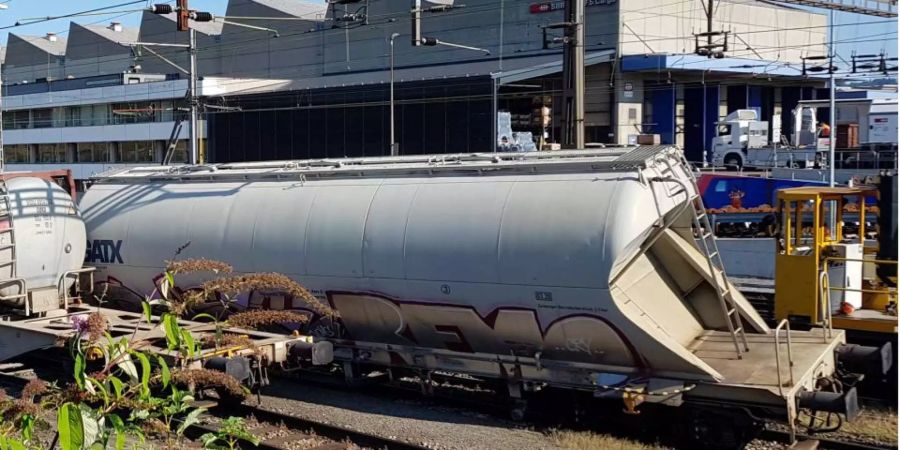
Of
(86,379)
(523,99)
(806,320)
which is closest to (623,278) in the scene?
(806,320)

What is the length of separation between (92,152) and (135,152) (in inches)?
213

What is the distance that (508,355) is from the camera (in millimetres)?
11578

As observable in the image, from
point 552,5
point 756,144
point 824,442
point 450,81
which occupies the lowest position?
point 824,442

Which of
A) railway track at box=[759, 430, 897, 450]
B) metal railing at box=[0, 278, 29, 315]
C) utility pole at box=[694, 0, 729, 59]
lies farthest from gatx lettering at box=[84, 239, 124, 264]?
utility pole at box=[694, 0, 729, 59]

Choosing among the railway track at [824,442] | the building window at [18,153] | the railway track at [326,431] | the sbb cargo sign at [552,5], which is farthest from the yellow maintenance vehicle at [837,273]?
the building window at [18,153]

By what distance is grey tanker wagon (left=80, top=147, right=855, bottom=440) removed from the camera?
417 inches

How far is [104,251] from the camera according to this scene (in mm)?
15023

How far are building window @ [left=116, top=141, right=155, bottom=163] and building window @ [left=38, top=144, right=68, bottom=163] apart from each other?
Answer: 6.79 m

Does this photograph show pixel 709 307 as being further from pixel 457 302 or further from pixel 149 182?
pixel 149 182

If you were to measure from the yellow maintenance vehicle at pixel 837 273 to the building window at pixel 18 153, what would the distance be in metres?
68.8

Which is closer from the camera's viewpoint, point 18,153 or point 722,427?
point 722,427

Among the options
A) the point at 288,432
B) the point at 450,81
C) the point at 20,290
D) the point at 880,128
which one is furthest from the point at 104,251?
the point at 880,128

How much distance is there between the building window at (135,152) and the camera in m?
62.1

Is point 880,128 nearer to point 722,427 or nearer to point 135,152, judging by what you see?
point 722,427
